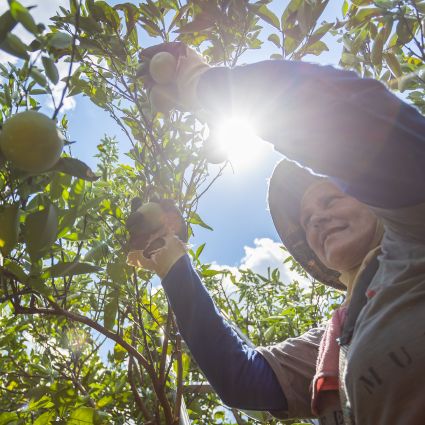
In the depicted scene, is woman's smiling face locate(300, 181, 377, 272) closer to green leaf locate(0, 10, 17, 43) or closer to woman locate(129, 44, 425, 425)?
woman locate(129, 44, 425, 425)

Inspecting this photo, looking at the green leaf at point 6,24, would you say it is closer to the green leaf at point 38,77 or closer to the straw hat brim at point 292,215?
the green leaf at point 38,77

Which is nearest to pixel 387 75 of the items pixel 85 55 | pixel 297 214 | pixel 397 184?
pixel 297 214

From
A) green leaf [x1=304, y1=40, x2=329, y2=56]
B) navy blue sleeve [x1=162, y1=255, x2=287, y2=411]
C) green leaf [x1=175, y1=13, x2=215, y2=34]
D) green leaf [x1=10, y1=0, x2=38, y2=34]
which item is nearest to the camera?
green leaf [x1=10, y1=0, x2=38, y2=34]

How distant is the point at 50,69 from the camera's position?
77cm

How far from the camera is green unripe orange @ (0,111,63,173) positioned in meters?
0.72

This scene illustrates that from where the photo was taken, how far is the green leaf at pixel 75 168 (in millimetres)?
743

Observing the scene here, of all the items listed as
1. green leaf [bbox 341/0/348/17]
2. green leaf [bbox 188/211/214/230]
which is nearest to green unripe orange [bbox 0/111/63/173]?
green leaf [bbox 188/211/214/230]

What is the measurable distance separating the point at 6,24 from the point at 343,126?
638 millimetres

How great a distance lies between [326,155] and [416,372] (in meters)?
0.43

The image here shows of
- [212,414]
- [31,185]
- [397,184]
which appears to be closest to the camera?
[397,184]

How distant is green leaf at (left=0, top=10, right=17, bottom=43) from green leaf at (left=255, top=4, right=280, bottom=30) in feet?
3.91

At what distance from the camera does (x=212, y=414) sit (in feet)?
9.59

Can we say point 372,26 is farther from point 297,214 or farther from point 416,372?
point 416,372

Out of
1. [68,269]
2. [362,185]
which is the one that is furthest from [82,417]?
[362,185]
